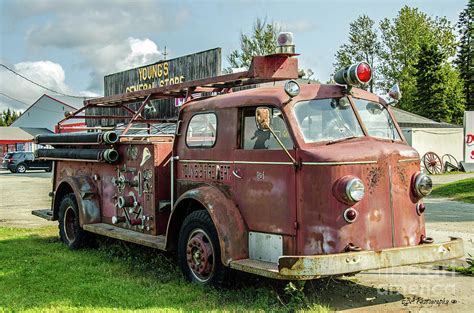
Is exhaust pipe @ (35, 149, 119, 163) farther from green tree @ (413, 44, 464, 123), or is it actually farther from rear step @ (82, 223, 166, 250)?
green tree @ (413, 44, 464, 123)

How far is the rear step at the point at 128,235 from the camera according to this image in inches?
279

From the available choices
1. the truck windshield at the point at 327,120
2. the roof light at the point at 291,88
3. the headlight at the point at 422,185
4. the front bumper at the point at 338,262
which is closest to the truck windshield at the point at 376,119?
the truck windshield at the point at 327,120

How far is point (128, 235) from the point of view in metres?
7.62

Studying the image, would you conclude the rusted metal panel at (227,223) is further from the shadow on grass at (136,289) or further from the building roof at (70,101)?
the building roof at (70,101)

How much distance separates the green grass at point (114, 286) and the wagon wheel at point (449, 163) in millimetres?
22747

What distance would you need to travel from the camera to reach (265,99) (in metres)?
6.15

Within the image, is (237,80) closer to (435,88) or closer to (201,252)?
(201,252)

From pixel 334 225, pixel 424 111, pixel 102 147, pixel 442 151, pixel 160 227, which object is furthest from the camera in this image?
pixel 424 111

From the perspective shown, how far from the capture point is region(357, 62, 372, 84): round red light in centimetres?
610

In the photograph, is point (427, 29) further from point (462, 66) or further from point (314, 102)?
point (314, 102)

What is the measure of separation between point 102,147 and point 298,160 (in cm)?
370

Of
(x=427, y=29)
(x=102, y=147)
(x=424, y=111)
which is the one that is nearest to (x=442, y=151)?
(x=424, y=111)

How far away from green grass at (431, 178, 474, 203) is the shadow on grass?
405 inches

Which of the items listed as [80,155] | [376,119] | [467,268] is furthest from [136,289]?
[467,268]
